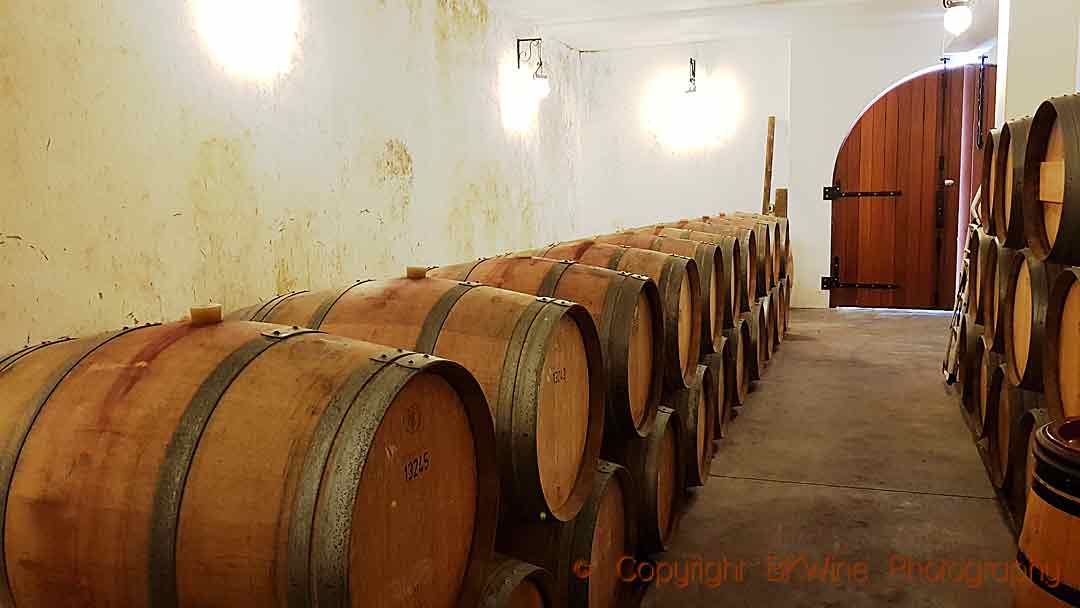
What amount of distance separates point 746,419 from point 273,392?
13.2 ft

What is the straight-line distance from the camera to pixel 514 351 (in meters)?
1.93

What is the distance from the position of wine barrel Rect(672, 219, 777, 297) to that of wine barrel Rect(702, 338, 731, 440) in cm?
83

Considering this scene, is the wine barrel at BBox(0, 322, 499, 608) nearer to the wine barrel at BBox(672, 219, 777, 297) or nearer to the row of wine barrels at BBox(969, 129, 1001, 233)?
the row of wine barrels at BBox(969, 129, 1001, 233)

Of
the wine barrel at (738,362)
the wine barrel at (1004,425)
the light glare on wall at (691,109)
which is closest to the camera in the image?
the wine barrel at (1004,425)

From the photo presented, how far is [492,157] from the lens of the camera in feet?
24.8

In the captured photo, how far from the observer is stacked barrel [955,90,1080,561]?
2.66 m

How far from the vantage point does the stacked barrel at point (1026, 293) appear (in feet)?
8.71

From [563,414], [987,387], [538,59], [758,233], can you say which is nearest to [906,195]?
[538,59]

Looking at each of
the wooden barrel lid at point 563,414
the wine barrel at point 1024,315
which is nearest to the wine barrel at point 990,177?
the wine barrel at point 1024,315

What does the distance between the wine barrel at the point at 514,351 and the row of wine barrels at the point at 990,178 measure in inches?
103

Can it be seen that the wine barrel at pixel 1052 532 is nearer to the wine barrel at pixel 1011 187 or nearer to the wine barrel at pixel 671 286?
the wine barrel at pixel 671 286

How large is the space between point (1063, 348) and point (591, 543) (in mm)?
1711

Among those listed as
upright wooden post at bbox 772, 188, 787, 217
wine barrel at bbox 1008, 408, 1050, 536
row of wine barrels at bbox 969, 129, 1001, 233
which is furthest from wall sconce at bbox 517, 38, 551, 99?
wine barrel at bbox 1008, 408, 1050, 536

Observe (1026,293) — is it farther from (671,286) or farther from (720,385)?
(720,385)
